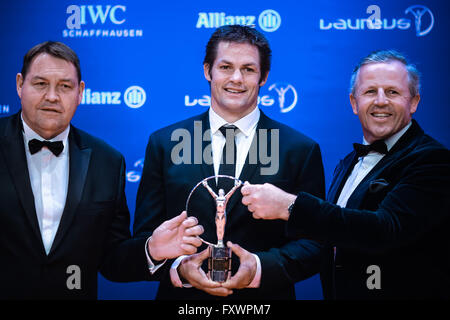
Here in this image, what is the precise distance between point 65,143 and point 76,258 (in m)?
0.60

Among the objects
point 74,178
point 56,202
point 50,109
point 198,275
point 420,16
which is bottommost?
point 198,275

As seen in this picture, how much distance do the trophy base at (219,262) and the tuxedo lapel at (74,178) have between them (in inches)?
29.7

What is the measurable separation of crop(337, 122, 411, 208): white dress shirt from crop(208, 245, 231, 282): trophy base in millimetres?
652

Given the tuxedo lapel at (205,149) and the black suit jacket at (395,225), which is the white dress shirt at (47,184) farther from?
the black suit jacket at (395,225)

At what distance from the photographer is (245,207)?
235 cm

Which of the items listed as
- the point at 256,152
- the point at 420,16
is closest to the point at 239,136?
the point at 256,152

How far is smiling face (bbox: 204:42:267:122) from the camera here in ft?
7.95

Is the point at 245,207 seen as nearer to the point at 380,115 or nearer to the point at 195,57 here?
the point at 380,115

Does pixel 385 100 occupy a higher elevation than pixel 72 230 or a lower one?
higher

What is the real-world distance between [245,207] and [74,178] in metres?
0.89

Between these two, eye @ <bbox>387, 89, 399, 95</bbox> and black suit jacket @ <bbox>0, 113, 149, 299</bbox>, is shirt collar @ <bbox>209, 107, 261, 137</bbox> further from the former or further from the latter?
eye @ <bbox>387, 89, 399, 95</bbox>

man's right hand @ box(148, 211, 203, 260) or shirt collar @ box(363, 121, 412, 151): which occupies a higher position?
shirt collar @ box(363, 121, 412, 151)

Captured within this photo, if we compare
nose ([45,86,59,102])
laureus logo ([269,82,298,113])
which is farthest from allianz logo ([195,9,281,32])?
nose ([45,86,59,102])
